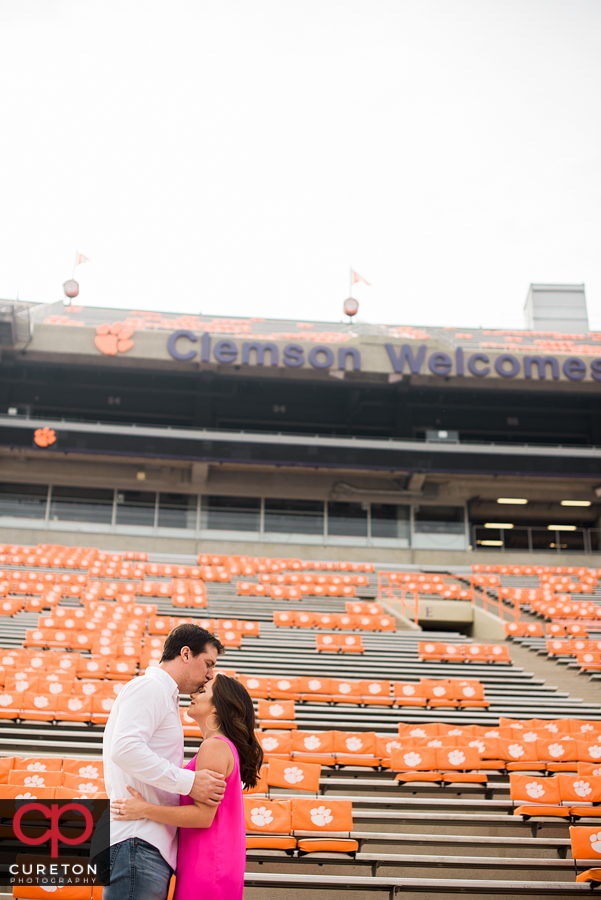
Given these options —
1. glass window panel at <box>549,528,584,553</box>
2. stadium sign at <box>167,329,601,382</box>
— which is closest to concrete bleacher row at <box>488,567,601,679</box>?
glass window panel at <box>549,528,584,553</box>

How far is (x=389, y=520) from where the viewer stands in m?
28.8

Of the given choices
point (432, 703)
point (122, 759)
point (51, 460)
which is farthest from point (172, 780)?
point (51, 460)

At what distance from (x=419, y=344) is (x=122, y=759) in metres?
26.2

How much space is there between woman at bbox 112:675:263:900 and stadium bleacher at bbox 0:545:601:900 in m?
2.14

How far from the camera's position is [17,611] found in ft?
47.9

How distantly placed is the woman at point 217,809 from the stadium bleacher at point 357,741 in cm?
214

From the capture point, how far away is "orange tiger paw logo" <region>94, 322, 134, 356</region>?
2608cm

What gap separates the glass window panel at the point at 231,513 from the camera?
2808cm

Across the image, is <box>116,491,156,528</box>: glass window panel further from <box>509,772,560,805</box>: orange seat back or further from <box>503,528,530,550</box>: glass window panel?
<box>509,772,560,805</box>: orange seat back

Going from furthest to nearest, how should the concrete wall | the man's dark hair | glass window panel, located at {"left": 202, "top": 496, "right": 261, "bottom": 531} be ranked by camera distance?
glass window panel, located at {"left": 202, "top": 496, "right": 261, "bottom": 531} < the concrete wall < the man's dark hair

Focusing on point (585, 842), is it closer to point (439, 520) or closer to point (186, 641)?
point (186, 641)

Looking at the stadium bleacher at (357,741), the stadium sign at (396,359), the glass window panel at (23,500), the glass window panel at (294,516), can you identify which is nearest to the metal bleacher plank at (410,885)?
the stadium bleacher at (357,741)

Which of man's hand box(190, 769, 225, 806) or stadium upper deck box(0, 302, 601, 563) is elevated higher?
stadium upper deck box(0, 302, 601, 563)

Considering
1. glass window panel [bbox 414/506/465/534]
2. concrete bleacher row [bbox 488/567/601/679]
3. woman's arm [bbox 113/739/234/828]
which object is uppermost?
glass window panel [bbox 414/506/465/534]
